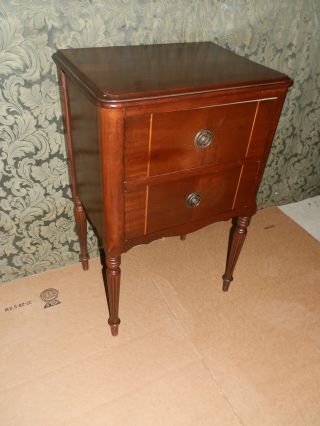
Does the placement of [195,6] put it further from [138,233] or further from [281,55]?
[138,233]

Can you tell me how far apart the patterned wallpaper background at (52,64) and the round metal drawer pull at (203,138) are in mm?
572

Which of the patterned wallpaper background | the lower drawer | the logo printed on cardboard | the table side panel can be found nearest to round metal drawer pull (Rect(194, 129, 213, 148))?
the lower drawer

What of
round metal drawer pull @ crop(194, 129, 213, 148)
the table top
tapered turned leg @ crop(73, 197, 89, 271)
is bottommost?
tapered turned leg @ crop(73, 197, 89, 271)

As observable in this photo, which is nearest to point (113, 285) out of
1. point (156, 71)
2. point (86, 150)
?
point (86, 150)

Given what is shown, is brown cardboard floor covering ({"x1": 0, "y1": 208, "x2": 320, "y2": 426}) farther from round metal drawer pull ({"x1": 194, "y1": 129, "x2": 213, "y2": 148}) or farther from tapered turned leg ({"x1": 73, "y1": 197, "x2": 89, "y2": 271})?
round metal drawer pull ({"x1": 194, "y1": 129, "x2": 213, "y2": 148})

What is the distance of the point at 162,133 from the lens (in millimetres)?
1080

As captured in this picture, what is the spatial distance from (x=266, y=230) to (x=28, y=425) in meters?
1.61

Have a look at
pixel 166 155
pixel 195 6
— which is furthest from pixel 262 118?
pixel 195 6

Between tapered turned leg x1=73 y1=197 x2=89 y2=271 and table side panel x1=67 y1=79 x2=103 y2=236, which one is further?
tapered turned leg x1=73 y1=197 x2=89 y2=271

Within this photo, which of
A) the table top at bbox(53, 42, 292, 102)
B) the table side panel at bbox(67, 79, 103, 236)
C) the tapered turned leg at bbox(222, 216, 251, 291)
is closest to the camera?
the table top at bbox(53, 42, 292, 102)

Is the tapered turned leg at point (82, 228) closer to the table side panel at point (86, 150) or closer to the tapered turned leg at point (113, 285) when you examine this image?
the table side panel at point (86, 150)

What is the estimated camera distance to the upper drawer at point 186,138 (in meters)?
1.05

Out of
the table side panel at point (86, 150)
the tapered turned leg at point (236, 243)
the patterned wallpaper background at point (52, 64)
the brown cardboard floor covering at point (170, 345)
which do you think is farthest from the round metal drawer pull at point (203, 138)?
the brown cardboard floor covering at point (170, 345)

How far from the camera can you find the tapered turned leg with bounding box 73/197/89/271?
1.62 metres
